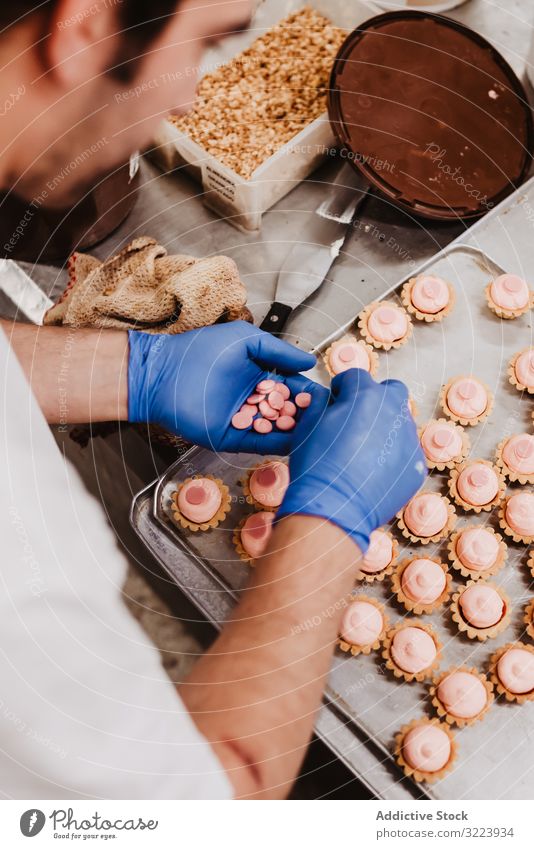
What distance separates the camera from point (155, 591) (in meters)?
1.16

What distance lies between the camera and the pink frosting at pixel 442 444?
1.03m

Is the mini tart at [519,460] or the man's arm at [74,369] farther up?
the man's arm at [74,369]

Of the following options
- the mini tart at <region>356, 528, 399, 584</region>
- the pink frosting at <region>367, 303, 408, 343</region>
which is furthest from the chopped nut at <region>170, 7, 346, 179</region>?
the mini tart at <region>356, 528, 399, 584</region>

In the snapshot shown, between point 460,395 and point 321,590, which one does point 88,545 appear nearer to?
point 321,590

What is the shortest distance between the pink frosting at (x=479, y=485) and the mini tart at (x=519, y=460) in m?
0.03

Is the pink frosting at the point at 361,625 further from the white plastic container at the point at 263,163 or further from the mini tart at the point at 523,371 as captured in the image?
the white plastic container at the point at 263,163

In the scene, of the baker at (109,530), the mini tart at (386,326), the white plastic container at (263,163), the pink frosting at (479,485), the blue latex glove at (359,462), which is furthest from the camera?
the white plastic container at (263,163)

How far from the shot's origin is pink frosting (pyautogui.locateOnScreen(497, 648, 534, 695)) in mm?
911

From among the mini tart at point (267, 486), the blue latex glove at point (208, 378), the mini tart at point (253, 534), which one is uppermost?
the blue latex glove at point (208, 378)

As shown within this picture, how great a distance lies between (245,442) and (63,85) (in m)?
0.72

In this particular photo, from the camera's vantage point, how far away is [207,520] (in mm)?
1007

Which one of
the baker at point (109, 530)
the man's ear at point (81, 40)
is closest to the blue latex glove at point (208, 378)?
the baker at point (109, 530)

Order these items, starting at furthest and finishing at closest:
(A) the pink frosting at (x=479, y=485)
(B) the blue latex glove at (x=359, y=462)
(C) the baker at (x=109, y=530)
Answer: (A) the pink frosting at (x=479, y=485) → (B) the blue latex glove at (x=359, y=462) → (C) the baker at (x=109, y=530)
